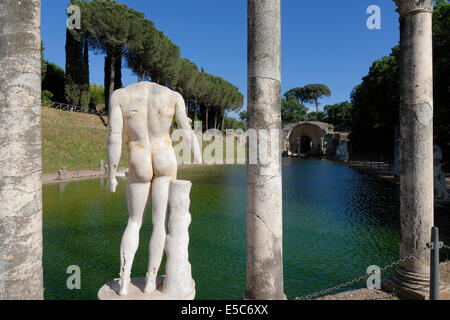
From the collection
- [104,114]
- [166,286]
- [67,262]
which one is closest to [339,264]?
[166,286]

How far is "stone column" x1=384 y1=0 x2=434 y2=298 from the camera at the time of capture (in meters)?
4.39

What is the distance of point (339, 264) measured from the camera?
6246mm

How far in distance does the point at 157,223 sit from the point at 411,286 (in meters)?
3.54

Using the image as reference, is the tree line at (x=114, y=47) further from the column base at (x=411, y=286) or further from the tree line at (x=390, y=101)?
the column base at (x=411, y=286)

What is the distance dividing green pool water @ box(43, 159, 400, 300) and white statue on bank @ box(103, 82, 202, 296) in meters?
2.03

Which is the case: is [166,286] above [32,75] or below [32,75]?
below

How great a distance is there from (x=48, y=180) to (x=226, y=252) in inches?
543

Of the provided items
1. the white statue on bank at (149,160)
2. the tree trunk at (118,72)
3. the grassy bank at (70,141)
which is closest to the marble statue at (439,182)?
the white statue on bank at (149,160)

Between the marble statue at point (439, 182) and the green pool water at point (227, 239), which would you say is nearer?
the green pool water at point (227, 239)

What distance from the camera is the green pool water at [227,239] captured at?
18.2ft

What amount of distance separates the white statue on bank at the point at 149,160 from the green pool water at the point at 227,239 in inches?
80.0

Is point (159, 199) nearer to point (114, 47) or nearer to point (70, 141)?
point (70, 141)

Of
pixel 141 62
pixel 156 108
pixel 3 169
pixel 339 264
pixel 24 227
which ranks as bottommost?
pixel 339 264
